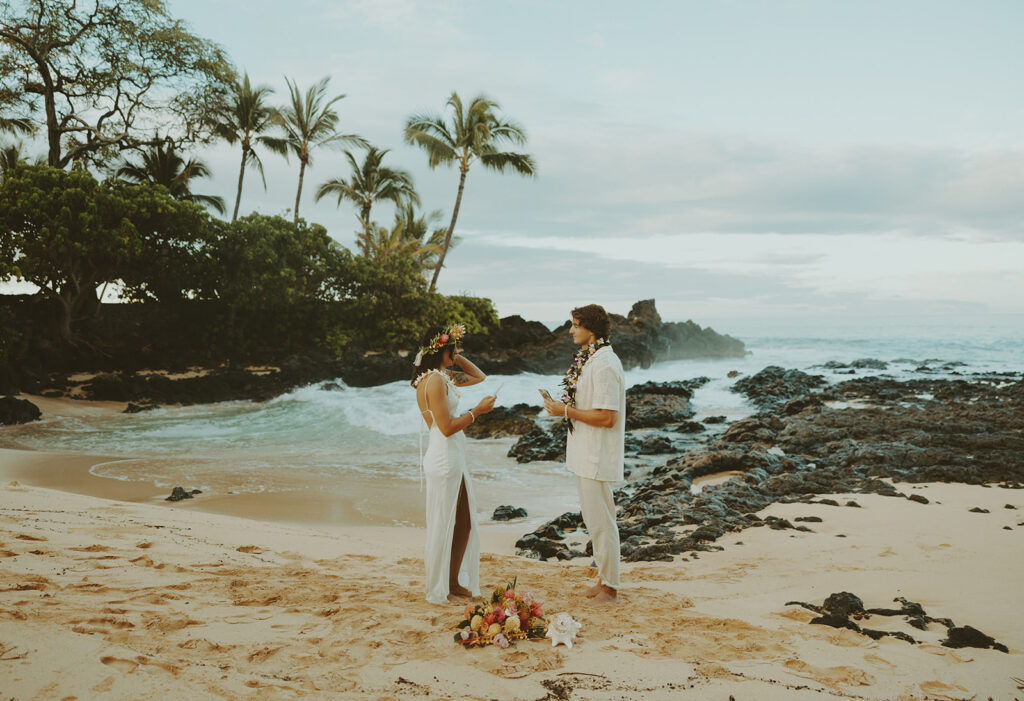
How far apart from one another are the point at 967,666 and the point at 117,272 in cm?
2453

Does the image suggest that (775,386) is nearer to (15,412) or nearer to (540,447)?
(540,447)

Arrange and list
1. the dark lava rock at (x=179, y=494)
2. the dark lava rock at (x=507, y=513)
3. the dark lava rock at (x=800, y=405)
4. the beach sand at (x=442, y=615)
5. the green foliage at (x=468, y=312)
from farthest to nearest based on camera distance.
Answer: the green foliage at (x=468, y=312), the dark lava rock at (x=800, y=405), the dark lava rock at (x=179, y=494), the dark lava rock at (x=507, y=513), the beach sand at (x=442, y=615)

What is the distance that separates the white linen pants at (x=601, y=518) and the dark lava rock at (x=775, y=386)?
53.5 feet

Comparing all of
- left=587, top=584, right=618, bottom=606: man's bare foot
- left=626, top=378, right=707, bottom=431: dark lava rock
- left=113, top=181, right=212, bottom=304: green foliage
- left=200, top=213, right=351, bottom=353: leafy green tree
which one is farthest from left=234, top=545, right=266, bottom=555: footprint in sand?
left=200, top=213, right=351, bottom=353: leafy green tree

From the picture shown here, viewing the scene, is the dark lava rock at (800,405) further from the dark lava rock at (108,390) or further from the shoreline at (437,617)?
the dark lava rock at (108,390)

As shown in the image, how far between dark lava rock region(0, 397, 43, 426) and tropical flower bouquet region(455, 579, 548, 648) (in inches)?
619

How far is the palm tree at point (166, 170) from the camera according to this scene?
27.8m

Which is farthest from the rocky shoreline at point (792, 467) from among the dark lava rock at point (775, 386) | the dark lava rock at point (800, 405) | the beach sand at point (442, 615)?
the dark lava rock at point (775, 386)

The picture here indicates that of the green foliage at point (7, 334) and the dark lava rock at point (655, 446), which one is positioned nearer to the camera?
the dark lava rock at point (655, 446)

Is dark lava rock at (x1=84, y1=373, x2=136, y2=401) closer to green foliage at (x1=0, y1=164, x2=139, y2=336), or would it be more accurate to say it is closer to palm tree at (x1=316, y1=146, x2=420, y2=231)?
green foliage at (x1=0, y1=164, x2=139, y2=336)

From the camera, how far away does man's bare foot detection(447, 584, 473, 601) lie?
4.49 m

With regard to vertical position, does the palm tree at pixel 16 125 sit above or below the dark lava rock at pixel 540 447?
above

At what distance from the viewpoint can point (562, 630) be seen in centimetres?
369

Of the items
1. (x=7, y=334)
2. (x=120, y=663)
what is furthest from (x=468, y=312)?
(x=120, y=663)
